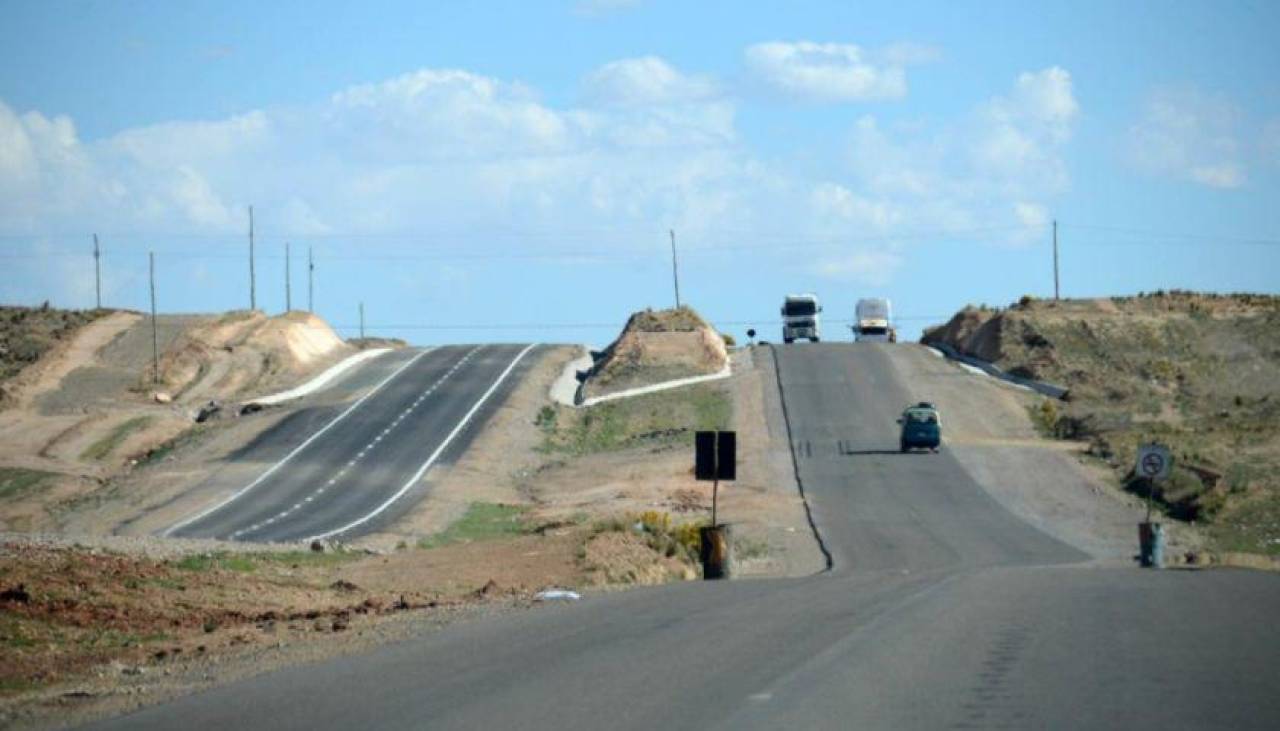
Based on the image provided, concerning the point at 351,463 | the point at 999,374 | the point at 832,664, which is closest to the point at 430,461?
the point at 351,463

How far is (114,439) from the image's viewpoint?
251 ft

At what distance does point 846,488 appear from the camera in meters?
60.8

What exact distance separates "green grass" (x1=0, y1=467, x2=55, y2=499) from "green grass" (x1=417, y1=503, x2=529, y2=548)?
1763 cm

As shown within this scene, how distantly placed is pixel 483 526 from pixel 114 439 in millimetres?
29099

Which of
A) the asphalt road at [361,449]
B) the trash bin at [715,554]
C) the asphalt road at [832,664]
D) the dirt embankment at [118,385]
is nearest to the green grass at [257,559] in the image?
the asphalt road at [361,449]

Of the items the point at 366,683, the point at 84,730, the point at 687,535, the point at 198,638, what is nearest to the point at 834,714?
the point at 366,683

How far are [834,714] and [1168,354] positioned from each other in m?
85.2

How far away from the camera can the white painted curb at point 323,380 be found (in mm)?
87938

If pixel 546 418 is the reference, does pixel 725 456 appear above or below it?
above

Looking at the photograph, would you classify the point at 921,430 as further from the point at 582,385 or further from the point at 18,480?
the point at 18,480

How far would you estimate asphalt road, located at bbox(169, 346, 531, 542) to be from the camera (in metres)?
55.3

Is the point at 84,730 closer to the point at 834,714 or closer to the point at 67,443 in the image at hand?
the point at 834,714

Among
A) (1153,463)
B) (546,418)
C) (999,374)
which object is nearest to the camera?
(1153,463)

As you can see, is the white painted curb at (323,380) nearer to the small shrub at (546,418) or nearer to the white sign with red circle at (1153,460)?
the small shrub at (546,418)
